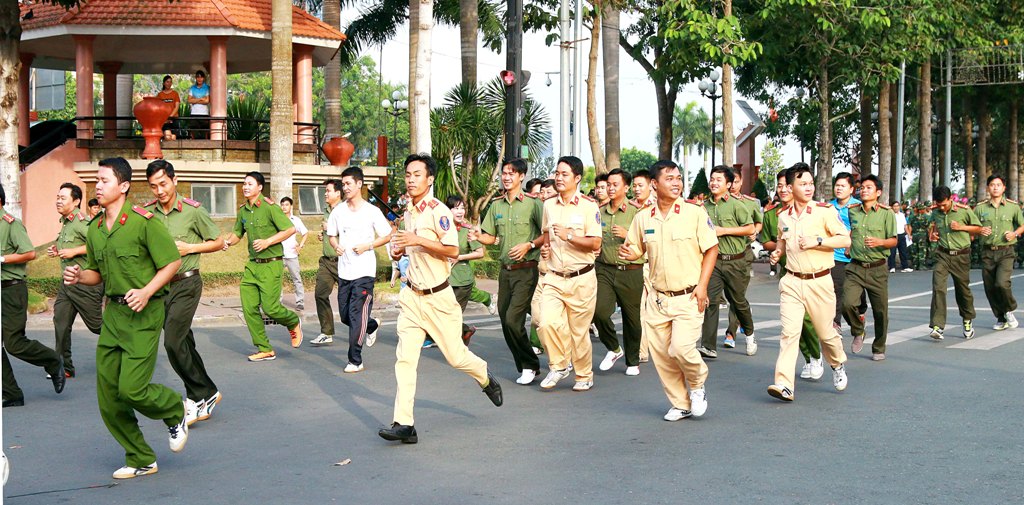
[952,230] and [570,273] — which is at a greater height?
[952,230]

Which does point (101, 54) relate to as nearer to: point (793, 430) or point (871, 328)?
point (871, 328)

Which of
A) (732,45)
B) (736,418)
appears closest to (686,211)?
(736,418)

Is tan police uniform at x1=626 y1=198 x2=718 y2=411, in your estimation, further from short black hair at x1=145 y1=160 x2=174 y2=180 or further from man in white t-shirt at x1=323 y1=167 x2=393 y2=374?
short black hair at x1=145 y1=160 x2=174 y2=180

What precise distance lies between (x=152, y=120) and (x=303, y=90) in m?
3.99

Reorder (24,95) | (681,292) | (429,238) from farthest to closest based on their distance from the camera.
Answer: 1. (24,95)
2. (681,292)
3. (429,238)

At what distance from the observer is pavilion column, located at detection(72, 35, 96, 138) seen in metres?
23.3

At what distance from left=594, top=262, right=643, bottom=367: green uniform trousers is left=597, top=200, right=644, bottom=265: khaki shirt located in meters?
0.09

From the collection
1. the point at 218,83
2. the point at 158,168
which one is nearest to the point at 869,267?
the point at 158,168

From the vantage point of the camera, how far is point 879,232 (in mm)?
11875

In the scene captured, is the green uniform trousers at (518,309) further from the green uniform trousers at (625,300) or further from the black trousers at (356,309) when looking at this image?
the black trousers at (356,309)

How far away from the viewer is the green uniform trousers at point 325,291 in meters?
13.4

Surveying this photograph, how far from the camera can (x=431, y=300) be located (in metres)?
7.99

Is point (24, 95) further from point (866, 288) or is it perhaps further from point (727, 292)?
point (866, 288)

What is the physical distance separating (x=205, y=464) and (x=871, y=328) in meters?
9.96
